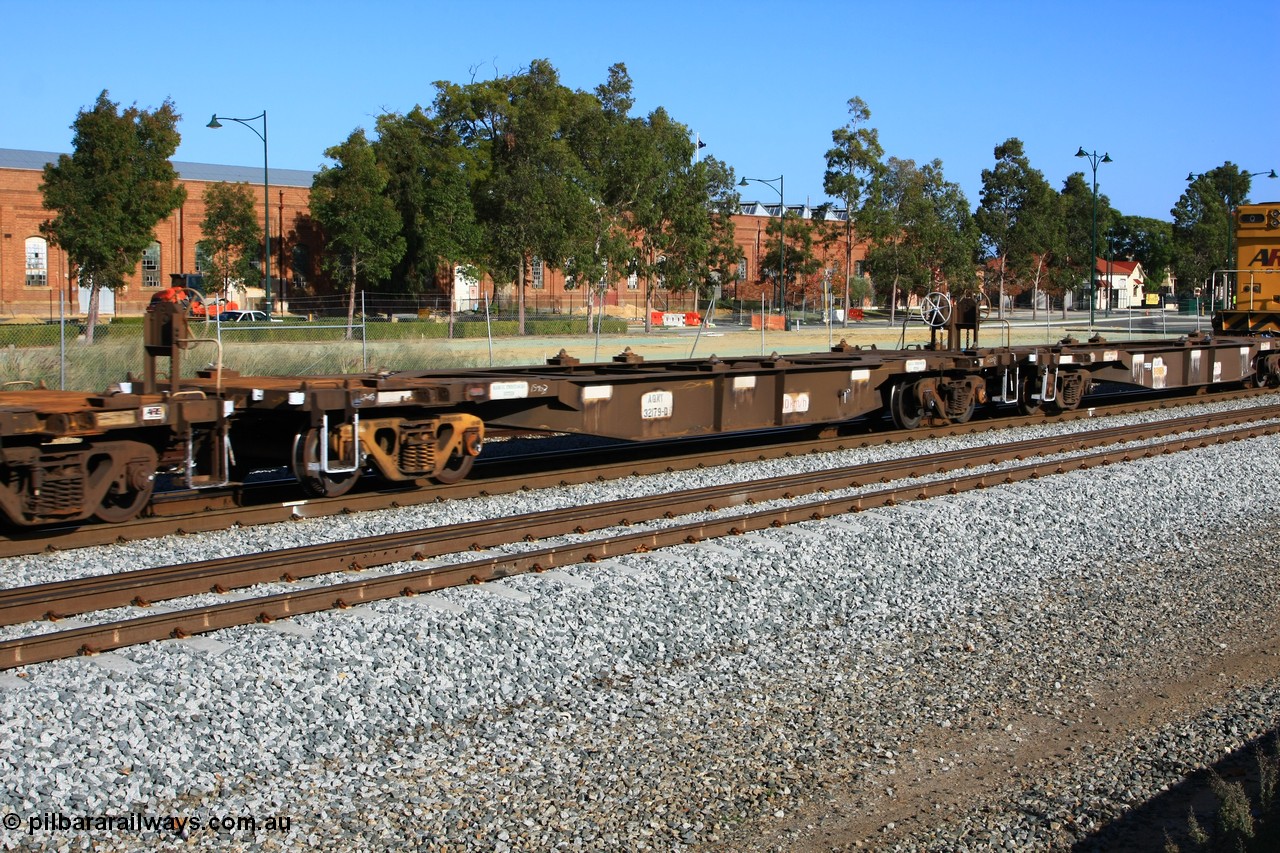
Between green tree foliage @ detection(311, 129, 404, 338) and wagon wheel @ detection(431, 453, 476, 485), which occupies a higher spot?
green tree foliage @ detection(311, 129, 404, 338)

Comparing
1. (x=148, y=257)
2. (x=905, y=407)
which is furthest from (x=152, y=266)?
(x=905, y=407)

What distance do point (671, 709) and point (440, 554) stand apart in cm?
327

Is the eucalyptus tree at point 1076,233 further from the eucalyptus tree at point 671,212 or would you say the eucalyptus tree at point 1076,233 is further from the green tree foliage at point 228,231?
the green tree foliage at point 228,231

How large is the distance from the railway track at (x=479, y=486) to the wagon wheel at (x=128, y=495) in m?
0.11

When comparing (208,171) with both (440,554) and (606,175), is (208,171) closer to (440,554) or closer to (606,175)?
(606,175)

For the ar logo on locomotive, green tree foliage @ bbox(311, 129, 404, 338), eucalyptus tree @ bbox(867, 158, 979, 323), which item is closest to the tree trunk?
green tree foliage @ bbox(311, 129, 404, 338)

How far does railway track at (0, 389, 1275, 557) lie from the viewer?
963 centimetres

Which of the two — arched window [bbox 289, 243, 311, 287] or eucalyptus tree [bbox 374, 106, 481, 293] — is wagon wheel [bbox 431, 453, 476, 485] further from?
arched window [bbox 289, 243, 311, 287]

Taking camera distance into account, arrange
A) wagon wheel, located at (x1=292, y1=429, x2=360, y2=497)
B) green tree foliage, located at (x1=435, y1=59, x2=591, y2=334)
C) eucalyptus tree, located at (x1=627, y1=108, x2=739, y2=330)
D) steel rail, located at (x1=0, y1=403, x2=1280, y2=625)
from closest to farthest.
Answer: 1. steel rail, located at (x1=0, y1=403, x2=1280, y2=625)
2. wagon wheel, located at (x1=292, y1=429, x2=360, y2=497)
3. green tree foliage, located at (x1=435, y1=59, x2=591, y2=334)
4. eucalyptus tree, located at (x1=627, y1=108, x2=739, y2=330)

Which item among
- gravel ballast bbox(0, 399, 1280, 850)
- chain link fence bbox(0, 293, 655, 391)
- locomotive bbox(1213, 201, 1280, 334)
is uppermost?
locomotive bbox(1213, 201, 1280, 334)

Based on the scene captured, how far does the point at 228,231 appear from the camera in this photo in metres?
50.2

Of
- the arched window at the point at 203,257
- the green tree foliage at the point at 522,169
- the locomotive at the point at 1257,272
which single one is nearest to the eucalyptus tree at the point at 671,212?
the green tree foliage at the point at 522,169

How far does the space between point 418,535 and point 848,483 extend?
512 cm

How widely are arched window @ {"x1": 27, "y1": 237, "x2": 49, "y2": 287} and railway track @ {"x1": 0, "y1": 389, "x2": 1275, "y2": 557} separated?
4811cm
